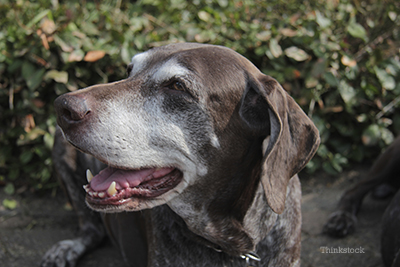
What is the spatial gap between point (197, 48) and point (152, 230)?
4.00ft

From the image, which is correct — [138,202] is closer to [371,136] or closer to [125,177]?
[125,177]

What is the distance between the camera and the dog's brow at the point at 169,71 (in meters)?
2.12

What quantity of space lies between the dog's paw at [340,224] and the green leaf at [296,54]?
172cm

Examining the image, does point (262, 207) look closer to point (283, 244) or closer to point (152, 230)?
point (283, 244)

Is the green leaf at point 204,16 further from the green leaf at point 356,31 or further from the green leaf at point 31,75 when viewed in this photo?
the green leaf at point 31,75

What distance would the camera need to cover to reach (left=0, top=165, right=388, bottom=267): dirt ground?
3375mm

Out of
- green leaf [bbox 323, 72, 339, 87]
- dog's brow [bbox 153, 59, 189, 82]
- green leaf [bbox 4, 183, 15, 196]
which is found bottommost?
green leaf [bbox 4, 183, 15, 196]

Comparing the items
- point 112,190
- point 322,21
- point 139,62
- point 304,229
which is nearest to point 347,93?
point 322,21

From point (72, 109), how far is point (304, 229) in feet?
8.98

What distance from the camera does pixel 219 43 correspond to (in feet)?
13.8

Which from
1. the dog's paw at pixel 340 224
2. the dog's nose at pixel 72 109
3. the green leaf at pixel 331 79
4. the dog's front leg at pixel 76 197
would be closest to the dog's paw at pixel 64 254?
the dog's front leg at pixel 76 197

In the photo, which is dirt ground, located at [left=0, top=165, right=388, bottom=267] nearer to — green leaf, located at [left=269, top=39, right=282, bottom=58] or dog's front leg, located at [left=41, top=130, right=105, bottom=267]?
dog's front leg, located at [left=41, top=130, right=105, bottom=267]

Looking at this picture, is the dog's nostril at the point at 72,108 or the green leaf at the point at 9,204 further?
the green leaf at the point at 9,204

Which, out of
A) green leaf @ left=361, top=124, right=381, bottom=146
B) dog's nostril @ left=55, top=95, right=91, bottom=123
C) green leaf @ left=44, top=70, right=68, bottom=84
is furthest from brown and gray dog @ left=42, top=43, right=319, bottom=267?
green leaf @ left=361, top=124, right=381, bottom=146
